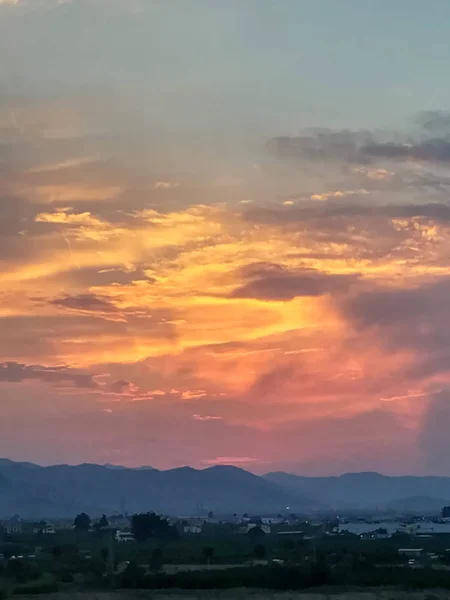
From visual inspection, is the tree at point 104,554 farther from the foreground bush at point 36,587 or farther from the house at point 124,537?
the house at point 124,537

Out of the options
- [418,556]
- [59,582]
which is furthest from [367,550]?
[59,582]

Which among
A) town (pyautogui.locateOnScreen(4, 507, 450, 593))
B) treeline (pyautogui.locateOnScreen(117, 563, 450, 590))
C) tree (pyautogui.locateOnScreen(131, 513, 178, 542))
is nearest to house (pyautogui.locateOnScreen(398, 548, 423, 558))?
town (pyautogui.locateOnScreen(4, 507, 450, 593))

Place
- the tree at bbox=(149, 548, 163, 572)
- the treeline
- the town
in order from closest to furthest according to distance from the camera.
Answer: the treeline, the town, the tree at bbox=(149, 548, 163, 572)

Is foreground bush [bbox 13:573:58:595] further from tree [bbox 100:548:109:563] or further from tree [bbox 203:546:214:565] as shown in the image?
tree [bbox 203:546:214:565]

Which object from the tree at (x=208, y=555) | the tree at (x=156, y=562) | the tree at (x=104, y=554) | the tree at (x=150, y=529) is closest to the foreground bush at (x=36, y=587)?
the tree at (x=156, y=562)

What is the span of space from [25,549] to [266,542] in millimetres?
33802

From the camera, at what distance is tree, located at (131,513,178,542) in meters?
153

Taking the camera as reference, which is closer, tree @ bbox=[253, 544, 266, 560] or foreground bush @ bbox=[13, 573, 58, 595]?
foreground bush @ bbox=[13, 573, 58, 595]

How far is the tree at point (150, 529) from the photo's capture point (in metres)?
153

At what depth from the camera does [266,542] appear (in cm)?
13838

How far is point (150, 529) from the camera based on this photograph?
155m

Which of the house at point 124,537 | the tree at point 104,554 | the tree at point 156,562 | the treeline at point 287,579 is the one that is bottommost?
the treeline at point 287,579

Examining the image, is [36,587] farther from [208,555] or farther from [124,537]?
[124,537]

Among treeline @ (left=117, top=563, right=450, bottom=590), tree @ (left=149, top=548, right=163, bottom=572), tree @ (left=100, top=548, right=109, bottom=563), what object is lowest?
treeline @ (left=117, top=563, right=450, bottom=590)
